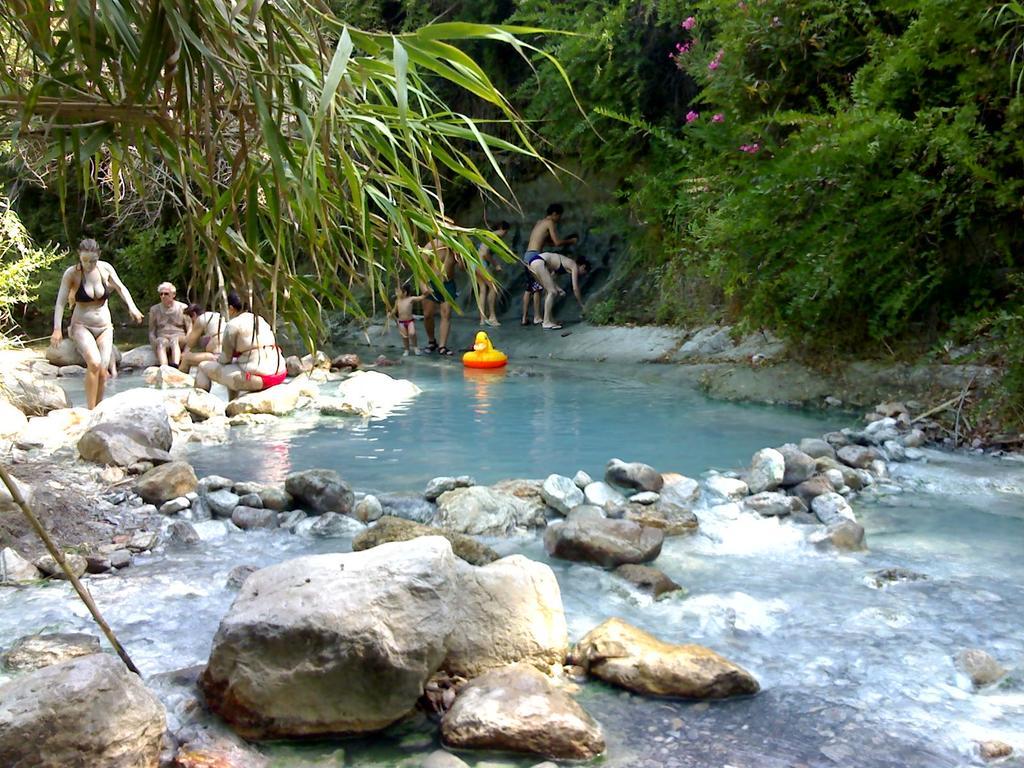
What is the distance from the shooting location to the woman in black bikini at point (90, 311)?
7984 mm

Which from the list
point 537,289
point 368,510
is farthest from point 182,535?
point 537,289

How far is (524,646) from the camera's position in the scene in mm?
3182

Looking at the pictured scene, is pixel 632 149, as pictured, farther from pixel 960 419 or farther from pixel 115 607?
pixel 115 607

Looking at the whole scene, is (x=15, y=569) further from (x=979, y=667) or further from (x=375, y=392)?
(x=375, y=392)

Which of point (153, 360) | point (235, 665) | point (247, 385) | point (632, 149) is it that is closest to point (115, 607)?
point (235, 665)

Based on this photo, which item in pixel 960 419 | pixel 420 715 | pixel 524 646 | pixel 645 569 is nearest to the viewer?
pixel 420 715

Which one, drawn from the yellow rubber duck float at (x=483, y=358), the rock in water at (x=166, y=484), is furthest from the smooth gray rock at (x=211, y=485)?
the yellow rubber duck float at (x=483, y=358)

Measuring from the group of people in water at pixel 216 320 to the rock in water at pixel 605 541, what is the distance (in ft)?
3.85

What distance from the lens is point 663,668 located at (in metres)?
3.03

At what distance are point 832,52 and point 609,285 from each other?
240 inches

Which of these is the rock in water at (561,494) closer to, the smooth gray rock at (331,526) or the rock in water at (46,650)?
the smooth gray rock at (331,526)

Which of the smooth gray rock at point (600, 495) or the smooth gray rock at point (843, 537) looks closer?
the smooth gray rock at point (843, 537)

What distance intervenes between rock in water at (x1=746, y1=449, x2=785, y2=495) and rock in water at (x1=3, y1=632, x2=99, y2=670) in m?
3.61

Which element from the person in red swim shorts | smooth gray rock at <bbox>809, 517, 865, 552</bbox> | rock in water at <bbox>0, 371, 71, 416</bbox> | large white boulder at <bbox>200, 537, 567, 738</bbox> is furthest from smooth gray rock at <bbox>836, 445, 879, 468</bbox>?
rock in water at <bbox>0, 371, 71, 416</bbox>
